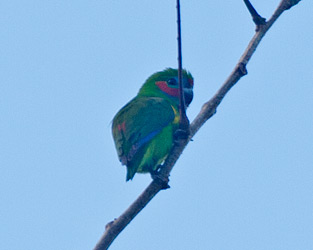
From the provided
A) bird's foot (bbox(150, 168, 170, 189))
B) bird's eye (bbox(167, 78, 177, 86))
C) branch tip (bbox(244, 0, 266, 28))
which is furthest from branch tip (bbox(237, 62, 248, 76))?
bird's eye (bbox(167, 78, 177, 86))

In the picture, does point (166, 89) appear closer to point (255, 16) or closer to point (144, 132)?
point (144, 132)

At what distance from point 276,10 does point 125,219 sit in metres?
1.96

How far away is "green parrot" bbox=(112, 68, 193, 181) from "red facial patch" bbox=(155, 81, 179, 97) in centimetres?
53

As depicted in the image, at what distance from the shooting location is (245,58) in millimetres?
4160

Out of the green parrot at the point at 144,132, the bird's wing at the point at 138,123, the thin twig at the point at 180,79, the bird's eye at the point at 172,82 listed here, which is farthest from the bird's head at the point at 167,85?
the thin twig at the point at 180,79

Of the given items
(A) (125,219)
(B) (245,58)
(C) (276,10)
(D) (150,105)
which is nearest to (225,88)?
(B) (245,58)

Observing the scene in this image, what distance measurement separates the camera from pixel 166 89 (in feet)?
23.0

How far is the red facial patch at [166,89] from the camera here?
694cm

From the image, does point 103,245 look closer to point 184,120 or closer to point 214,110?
point 184,120

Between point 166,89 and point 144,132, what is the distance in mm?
1437

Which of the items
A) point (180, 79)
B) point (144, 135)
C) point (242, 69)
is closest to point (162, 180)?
A: point (180, 79)

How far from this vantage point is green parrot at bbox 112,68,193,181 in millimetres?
5500

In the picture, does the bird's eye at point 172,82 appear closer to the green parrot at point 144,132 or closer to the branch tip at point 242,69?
the green parrot at point 144,132

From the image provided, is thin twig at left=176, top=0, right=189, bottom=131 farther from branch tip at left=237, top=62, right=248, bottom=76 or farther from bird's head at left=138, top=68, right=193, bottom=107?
bird's head at left=138, top=68, right=193, bottom=107
